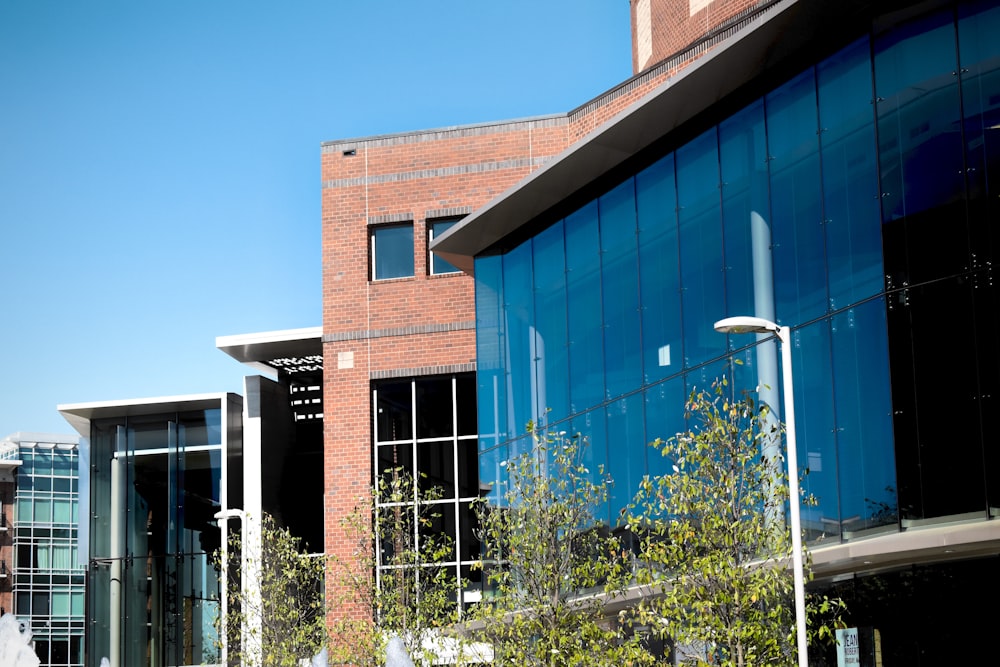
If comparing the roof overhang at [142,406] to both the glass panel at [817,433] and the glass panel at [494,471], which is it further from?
the glass panel at [817,433]

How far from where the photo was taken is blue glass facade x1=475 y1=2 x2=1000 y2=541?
60.3ft

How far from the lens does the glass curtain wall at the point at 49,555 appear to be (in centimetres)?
A: 8856

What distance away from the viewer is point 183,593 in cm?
4394

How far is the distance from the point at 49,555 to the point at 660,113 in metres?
75.3

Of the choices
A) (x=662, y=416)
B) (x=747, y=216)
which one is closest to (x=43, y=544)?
(x=662, y=416)

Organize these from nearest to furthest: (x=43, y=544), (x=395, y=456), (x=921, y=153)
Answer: (x=921, y=153)
(x=395, y=456)
(x=43, y=544)

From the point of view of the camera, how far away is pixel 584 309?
27.6 meters

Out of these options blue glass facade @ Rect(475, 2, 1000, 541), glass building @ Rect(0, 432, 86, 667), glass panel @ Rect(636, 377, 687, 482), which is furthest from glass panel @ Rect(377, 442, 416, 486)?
glass building @ Rect(0, 432, 86, 667)

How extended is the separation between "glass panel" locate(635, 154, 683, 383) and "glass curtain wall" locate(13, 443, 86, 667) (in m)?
70.3

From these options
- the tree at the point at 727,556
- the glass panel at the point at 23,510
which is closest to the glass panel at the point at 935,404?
the tree at the point at 727,556

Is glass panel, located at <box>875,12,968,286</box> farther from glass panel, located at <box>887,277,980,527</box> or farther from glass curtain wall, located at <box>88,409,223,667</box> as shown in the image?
glass curtain wall, located at <box>88,409,223,667</box>

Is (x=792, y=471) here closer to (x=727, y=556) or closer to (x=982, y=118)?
(x=727, y=556)

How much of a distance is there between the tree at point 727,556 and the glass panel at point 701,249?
3.38m

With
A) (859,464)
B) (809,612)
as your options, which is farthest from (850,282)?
(809,612)
